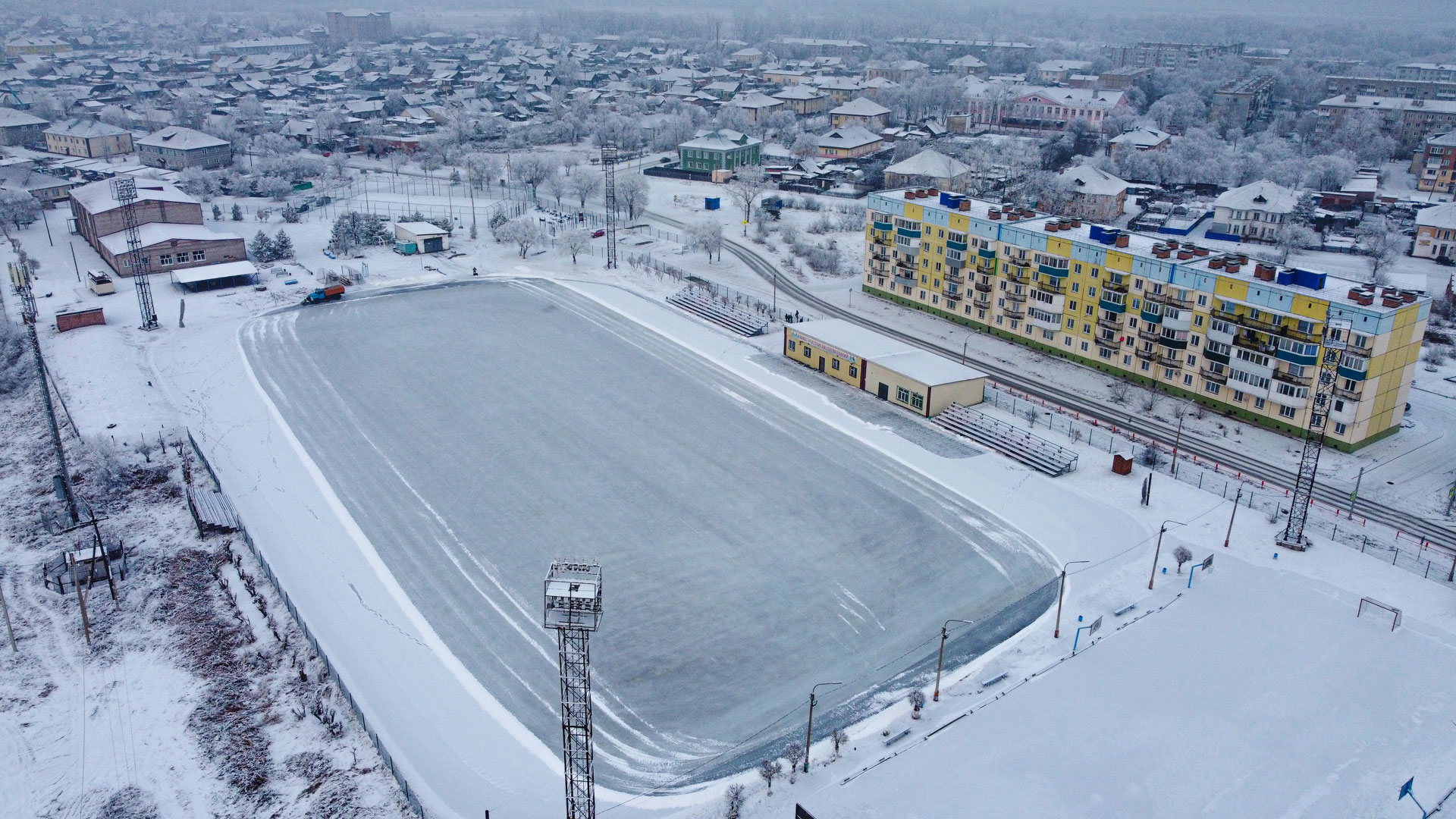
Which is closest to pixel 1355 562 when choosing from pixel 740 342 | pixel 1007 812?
pixel 1007 812

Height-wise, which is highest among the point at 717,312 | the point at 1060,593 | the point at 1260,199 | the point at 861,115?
the point at 861,115

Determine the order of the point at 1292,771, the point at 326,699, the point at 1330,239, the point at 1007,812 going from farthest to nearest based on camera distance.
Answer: the point at 1330,239, the point at 326,699, the point at 1292,771, the point at 1007,812

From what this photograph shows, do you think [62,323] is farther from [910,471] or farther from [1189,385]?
[1189,385]

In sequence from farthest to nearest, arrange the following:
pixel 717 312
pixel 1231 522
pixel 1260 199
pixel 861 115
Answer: pixel 861 115
pixel 1260 199
pixel 717 312
pixel 1231 522


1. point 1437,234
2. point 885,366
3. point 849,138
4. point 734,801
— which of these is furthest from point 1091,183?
point 734,801

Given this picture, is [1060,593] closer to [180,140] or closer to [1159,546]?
[1159,546]

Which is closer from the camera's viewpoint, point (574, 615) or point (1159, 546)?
point (574, 615)
